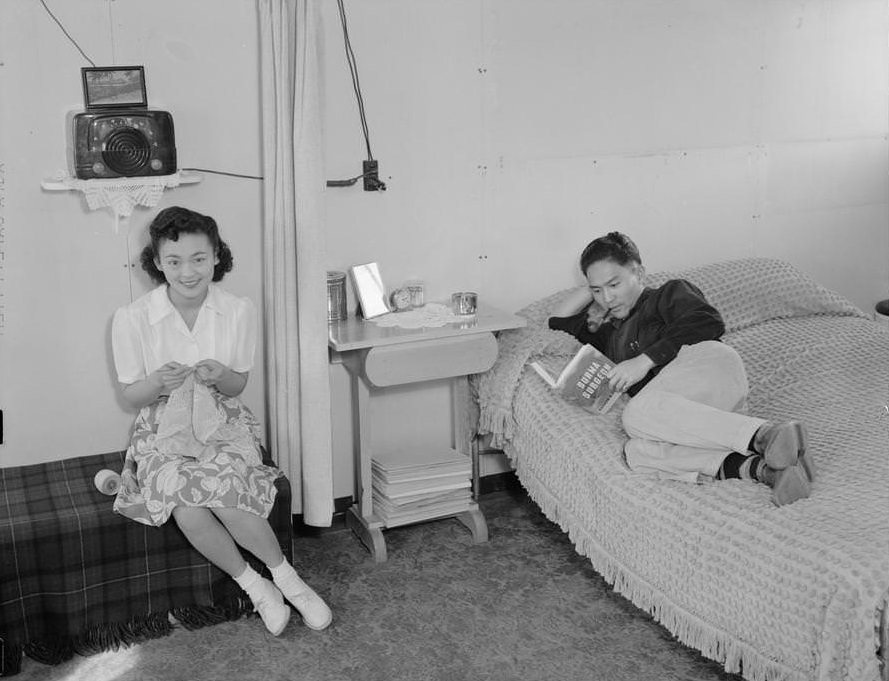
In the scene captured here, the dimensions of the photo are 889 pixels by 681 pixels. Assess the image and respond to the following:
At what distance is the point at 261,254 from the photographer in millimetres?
2963

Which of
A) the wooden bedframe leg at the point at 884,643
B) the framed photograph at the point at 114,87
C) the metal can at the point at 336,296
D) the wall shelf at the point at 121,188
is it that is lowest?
the wooden bedframe leg at the point at 884,643

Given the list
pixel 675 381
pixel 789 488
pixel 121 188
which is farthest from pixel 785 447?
pixel 121 188

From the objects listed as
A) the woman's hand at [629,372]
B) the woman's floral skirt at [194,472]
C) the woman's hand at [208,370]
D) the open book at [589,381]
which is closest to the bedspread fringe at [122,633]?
the woman's floral skirt at [194,472]

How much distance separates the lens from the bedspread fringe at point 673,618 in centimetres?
214

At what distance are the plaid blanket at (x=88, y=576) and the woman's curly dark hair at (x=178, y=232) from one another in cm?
56

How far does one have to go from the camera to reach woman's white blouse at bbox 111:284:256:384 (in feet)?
8.57

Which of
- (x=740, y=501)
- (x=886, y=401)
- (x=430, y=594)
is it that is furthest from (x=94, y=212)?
(x=886, y=401)

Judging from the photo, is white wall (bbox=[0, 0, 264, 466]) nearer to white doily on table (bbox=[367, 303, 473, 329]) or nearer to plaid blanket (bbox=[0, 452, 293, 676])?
plaid blanket (bbox=[0, 452, 293, 676])

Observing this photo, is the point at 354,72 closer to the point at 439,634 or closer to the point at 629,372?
the point at 629,372

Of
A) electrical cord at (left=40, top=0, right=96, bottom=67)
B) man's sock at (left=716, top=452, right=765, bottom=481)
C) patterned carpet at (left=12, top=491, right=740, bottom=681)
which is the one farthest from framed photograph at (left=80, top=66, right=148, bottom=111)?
man's sock at (left=716, top=452, right=765, bottom=481)

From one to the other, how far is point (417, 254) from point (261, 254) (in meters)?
0.49

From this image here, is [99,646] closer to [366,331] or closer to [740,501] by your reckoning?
[366,331]

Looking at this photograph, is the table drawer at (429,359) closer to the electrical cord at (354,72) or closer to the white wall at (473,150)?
the white wall at (473,150)

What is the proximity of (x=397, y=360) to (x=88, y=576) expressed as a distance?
3.10 ft
